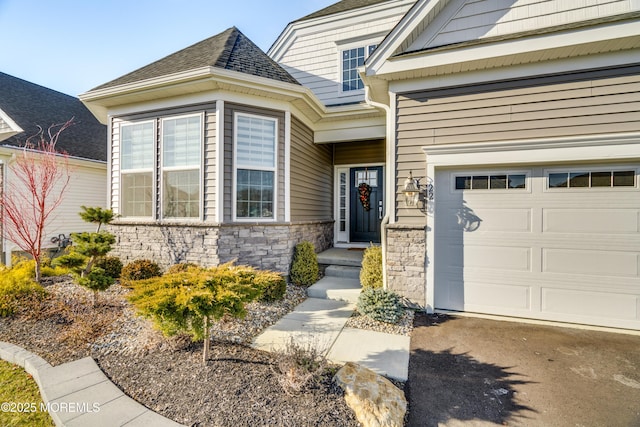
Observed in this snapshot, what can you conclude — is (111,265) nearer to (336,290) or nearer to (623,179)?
(336,290)

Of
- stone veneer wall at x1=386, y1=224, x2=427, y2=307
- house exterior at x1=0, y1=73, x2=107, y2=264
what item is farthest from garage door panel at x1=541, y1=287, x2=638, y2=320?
house exterior at x1=0, y1=73, x2=107, y2=264

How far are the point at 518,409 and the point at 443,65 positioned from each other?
443 cm

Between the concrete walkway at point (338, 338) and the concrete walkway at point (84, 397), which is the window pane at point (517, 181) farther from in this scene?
the concrete walkway at point (84, 397)

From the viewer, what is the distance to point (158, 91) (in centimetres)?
549

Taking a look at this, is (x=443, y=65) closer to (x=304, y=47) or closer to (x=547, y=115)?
(x=547, y=115)

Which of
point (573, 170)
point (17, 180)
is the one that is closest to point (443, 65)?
point (573, 170)

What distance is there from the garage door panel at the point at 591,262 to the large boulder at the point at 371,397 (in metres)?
3.30

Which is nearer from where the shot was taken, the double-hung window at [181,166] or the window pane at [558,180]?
the window pane at [558,180]

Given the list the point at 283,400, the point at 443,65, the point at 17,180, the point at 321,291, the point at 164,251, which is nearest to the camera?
the point at 283,400

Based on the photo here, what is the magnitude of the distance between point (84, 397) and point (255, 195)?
153 inches

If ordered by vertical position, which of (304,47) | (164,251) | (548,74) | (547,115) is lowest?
(164,251)

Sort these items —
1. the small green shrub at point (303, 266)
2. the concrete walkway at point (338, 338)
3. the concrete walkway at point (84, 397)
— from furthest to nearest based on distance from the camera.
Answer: the small green shrub at point (303, 266), the concrete walkway at point (338, 338), the concrete walkway at point (84, 397)

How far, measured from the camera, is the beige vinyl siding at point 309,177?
6266mm

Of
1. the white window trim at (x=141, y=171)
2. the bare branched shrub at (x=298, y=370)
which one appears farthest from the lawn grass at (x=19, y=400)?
the white window trim at (x=141, y=171)
